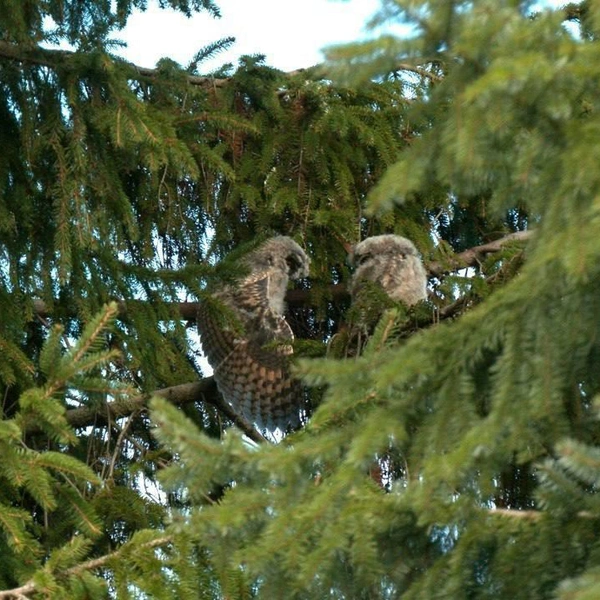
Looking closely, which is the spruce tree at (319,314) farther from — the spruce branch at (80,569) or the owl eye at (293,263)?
the owl eye at (293,263)

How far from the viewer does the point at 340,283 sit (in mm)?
6738

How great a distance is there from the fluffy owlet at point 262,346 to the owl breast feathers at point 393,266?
9.7 inches

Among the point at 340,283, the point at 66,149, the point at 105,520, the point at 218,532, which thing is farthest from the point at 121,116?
the point at 218,532

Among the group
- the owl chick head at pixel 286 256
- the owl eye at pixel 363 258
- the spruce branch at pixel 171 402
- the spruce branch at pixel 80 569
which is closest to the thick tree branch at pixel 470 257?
the owl eye at pixel 363 258

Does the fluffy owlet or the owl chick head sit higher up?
the owl chick head

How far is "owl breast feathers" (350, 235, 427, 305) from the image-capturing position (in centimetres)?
636

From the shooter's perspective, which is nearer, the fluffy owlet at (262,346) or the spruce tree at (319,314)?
the spruce tree at (319,314)

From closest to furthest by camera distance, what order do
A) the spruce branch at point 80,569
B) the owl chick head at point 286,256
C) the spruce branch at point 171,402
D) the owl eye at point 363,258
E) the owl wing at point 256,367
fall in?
the spruce branch at point 80,569 → the spruce branch at point 171,402 → the owl wing at point 256,367 → the owl chick head at point 286,256 → the owl eye at point 363,258

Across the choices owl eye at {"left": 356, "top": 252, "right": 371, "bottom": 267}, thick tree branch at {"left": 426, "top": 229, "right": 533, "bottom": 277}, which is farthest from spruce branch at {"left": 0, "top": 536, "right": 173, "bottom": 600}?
thick tree branch at {"left": 426, "top": 229, "right": 533, "bottom": 277}

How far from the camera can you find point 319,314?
648 cm

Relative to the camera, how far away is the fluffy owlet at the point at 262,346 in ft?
19.6

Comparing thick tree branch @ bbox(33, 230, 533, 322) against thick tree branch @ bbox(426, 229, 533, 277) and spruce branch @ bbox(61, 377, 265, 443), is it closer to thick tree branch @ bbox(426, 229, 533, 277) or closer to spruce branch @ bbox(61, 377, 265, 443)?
thick tree branch @ bbox(426, 229, 533, 277)

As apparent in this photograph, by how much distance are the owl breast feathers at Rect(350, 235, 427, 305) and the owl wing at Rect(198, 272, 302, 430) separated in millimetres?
400

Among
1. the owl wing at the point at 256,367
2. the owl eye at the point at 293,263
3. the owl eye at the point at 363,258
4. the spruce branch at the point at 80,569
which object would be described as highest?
the owl eye at the point at 293,263
